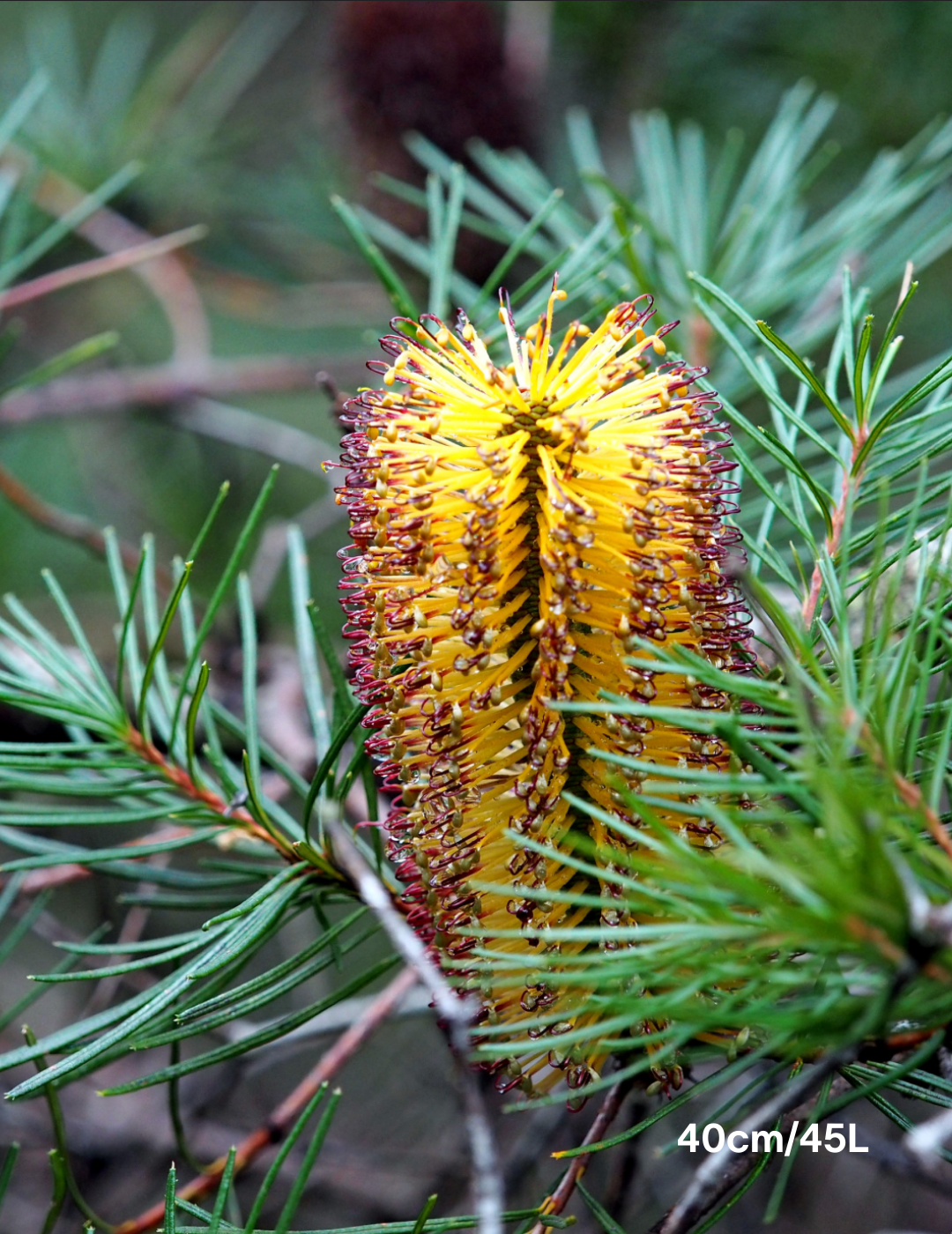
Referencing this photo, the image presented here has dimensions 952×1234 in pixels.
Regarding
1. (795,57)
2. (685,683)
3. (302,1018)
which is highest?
(795,57)

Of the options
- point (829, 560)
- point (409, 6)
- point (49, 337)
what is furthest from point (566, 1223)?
point (49, 337)

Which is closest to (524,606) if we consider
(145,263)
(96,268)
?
(96,268)

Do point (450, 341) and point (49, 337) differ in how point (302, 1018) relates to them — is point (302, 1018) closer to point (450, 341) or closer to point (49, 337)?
point (450, 341)

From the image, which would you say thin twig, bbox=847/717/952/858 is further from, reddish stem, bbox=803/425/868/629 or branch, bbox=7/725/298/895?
branch, bbox=7/725/298/895

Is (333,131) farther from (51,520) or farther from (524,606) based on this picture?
(524,606)

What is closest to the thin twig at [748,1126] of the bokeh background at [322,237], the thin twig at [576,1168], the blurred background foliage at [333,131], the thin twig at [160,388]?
the thin twig at [576,1168]
